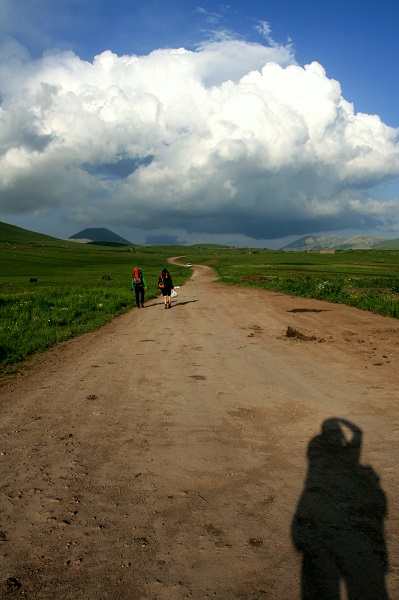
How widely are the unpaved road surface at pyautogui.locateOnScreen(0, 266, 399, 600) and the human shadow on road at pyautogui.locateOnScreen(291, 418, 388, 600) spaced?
0.02 m

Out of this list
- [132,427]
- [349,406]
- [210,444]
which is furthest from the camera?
[349,406]

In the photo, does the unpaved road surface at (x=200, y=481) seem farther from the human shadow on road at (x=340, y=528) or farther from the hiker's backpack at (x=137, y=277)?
the hiker's backpack at (x=137, y=277)

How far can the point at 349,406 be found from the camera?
7.28 m

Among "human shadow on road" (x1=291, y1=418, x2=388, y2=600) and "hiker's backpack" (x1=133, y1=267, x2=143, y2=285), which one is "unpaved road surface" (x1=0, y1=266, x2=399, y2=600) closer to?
"human shadow on road" (x1=291, y1=418, x2=388, y2=600)

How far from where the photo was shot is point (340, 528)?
3965mm

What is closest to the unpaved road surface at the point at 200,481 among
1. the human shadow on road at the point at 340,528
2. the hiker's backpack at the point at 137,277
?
the human shadow on road at the point at 340,528

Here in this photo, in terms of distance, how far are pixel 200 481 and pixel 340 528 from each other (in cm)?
169

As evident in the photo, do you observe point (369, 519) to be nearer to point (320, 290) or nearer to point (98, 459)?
point (98, 459)

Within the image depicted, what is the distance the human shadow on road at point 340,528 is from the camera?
3.32 meters

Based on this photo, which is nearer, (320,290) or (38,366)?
(38,366)

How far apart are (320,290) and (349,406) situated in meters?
23.0

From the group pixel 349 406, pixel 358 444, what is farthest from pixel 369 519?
pixel 349 406

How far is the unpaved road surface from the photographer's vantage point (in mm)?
3438

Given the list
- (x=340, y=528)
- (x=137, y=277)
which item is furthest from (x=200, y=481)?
(x=137, y=277)
